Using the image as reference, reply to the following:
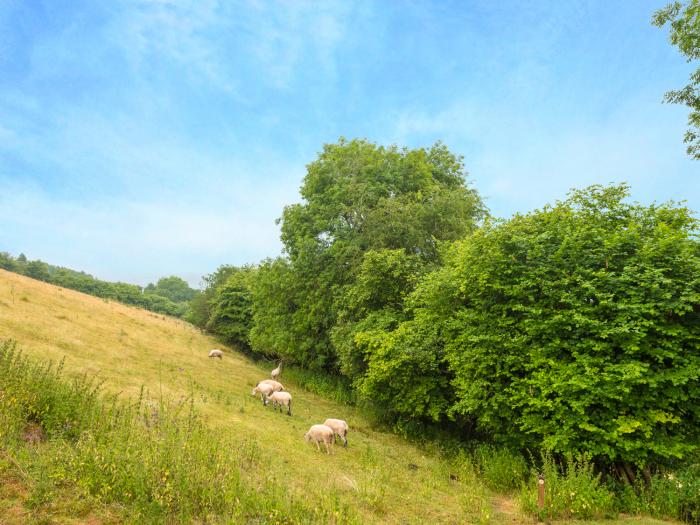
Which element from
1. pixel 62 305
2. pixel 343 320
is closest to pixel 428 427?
pixel 343 320

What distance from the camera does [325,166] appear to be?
29.6 metres

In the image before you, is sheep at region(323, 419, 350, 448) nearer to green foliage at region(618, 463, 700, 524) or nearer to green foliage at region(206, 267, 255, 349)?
green foliage at region(618, 463, 700, 524)

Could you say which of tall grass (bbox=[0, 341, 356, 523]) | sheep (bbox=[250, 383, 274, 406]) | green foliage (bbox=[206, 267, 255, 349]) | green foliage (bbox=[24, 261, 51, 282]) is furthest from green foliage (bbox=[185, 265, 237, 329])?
green foliage (bbox=[24, 261, 51, 282])

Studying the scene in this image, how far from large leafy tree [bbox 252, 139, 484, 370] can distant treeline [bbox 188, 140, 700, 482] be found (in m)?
0.27

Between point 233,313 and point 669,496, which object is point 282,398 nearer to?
point 669,496

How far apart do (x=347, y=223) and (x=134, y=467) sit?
21951mm

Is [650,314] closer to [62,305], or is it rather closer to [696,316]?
[696,316]

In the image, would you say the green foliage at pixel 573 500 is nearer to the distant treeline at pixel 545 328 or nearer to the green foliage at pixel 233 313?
the distant treeline at pixel 545 328

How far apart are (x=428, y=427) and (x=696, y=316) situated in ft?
39.7

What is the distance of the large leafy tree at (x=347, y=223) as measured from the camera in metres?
23.6

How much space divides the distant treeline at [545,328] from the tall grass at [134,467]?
25.2 ft

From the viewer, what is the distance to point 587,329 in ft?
36.9

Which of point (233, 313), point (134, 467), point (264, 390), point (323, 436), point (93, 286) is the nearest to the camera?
point (134, 467)

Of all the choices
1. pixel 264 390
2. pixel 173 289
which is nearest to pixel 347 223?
pixel 264 390
